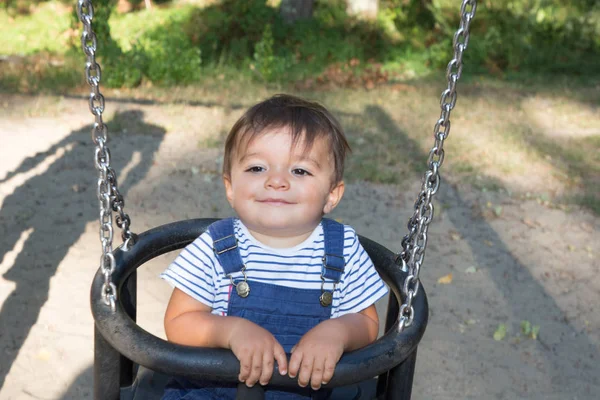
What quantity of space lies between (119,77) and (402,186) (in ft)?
11.6

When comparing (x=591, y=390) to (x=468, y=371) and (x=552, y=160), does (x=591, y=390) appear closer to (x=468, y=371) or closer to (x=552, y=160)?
(x=468, y=371)

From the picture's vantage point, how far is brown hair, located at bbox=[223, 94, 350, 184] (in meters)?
1.82

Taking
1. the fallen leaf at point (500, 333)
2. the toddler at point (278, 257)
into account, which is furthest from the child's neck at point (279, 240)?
the fallen leaf at point (500, 333)

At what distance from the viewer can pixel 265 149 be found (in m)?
1.81

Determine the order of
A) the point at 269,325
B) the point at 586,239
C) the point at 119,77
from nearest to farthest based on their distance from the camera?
the point at 269,325, the point at 586,239, the point at 119,77

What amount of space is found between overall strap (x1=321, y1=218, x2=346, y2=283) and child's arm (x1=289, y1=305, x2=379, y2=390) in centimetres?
13

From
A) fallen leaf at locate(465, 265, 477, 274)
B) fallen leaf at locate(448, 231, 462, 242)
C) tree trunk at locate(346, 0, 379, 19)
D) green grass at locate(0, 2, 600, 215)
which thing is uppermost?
tree trunk at locate(346, 0, 379, 19)

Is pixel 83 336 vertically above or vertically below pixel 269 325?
below

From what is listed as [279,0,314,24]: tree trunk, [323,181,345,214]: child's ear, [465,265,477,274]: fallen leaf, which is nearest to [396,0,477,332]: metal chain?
[323,181,345,214]: child's ear

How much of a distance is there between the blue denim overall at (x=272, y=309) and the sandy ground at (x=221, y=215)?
126cm

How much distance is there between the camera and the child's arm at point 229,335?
1.46 meters

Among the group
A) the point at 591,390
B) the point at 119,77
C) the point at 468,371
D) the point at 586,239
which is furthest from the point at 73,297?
the point at 119,77

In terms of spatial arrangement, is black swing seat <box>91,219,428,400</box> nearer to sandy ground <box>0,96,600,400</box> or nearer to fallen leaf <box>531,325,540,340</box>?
sandy ground <box>0,96,600,400</box>

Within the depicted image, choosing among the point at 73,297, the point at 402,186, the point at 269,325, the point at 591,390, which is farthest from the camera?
the point at 402,186
